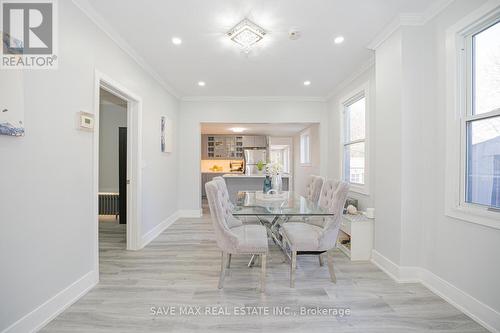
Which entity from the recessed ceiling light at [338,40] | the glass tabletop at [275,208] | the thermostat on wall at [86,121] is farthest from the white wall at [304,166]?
the thermostat on wall at [86,121]

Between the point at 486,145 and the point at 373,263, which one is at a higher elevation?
the point at 486,145

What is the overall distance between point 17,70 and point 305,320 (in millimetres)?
2668

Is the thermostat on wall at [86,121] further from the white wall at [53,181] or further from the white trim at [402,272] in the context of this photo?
the white trim at [402,272]

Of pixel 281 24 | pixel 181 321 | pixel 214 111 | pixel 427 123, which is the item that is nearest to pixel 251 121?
pixel 214 111

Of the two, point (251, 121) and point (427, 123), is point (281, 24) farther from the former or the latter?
point (251, 121)

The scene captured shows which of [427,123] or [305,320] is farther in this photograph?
[427,123]

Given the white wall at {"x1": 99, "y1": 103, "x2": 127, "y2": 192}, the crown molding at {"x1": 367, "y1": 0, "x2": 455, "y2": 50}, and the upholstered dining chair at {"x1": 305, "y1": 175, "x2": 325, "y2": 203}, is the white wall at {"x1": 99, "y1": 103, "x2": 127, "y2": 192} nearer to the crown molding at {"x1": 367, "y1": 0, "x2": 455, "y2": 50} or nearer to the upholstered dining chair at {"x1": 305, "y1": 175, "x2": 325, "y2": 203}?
the upholstered dining chair at {"x1": 305, "y1": 175, "x2": 325, "y2": 203}

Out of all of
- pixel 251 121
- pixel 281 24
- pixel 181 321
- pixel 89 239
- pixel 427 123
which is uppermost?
pixel 281 24

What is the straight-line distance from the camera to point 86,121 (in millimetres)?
2105

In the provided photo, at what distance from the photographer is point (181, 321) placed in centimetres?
175

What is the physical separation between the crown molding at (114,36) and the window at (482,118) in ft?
11.0

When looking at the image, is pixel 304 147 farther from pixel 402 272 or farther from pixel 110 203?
pixel 110 203

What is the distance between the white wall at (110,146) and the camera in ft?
16.2

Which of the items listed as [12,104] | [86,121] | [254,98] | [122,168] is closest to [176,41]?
[86,121]
